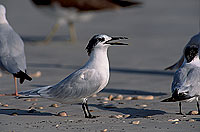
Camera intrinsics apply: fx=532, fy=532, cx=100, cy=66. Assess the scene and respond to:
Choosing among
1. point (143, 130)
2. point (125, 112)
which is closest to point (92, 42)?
point (125, 112)

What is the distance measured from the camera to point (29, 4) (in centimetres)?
2145

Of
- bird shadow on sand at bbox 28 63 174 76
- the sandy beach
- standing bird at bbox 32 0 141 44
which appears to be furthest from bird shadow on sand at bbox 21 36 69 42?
bird shadow on sand at bbox 28 63 174 76

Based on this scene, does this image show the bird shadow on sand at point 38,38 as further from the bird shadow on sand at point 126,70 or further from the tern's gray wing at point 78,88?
the tern's gray wing at point 78,88

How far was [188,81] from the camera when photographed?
19.1 ft

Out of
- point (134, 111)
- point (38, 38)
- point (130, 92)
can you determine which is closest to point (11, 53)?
point (130, 92)

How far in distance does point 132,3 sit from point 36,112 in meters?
8.49

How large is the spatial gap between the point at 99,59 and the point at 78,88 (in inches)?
15.8

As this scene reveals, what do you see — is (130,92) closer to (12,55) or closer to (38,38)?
(12,55)

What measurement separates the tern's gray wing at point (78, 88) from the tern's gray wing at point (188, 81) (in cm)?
87

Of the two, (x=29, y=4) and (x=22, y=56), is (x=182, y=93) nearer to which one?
(x=22, y=56)

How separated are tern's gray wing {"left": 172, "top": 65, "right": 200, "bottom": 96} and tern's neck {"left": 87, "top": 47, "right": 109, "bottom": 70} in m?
0.80

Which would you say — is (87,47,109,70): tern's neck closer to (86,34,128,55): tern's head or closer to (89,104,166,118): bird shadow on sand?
(86,34,128,55): tern's head

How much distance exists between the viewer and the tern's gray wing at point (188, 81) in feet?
18.9

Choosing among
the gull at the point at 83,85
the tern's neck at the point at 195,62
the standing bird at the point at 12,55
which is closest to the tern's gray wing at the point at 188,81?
the tern's neck at the point at 195,62
